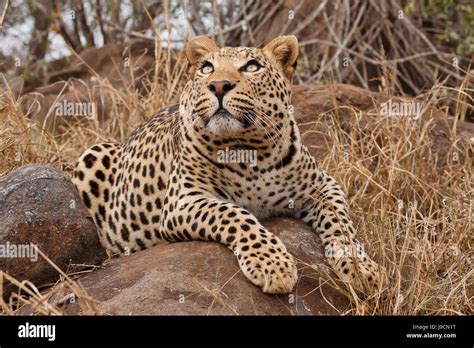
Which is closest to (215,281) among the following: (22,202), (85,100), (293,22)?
(22,202)

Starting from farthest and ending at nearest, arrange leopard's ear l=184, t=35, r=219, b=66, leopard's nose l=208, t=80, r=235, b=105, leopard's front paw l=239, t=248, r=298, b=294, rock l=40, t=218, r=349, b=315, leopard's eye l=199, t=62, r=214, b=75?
leopard's ear l=184, t=35, r=219, b=66, leopard's eye l=199, t=62, r=214, b=75, leopard's nose l=208, t=80, r=235, b=105, leopard's front paw l=239, t=248, r=298, b=294, rock l=40, t=218, r=349, b=315

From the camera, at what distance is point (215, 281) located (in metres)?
6.19

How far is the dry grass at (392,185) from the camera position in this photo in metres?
6.54

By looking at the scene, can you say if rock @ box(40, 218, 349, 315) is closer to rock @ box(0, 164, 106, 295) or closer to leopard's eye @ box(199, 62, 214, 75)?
rock @ box(0, 164, 106, 295)

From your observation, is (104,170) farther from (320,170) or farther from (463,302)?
(463,302)

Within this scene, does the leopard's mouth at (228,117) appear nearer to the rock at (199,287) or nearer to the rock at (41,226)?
the rock at (199,287)

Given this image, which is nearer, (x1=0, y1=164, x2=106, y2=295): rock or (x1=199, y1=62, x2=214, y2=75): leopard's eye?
(x1=0, y1=164, x2=106, y2=295): rock

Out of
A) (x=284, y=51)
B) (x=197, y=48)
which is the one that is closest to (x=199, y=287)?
(x=197, y=48)

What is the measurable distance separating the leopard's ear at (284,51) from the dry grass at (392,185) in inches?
50.2

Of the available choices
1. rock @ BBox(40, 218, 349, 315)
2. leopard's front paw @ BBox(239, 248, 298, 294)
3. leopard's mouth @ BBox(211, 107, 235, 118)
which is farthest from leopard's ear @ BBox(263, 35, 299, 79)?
leopard's front paw @ BBox(239, 248, 298, 294)

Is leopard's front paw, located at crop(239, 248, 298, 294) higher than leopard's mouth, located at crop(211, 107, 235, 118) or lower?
lower

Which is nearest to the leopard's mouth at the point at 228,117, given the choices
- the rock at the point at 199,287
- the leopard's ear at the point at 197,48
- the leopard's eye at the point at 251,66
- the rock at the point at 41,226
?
the leopard's eye at the point at 251,66

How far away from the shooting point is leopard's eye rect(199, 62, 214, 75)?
687cm
